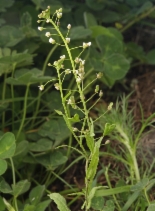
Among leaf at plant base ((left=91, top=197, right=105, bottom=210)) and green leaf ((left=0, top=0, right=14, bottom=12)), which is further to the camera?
green leaf ((left=0, top=0, right=14, bottom=12))

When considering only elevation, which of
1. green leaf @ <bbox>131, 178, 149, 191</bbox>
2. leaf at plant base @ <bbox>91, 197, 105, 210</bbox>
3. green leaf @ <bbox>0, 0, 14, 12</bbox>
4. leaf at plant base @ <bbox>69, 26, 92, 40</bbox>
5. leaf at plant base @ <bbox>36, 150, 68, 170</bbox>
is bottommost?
leaf at plant base @ <bbox>91, 197, 105, 210</bbox>

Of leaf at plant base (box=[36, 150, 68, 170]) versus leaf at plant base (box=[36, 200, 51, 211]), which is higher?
leaf at plant base (box=[36, 150, 68, 170])

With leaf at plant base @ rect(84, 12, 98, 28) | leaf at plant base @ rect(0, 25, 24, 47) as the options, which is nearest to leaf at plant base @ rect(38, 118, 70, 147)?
leaf at plant base @ rect(0, 25, 24, 47)

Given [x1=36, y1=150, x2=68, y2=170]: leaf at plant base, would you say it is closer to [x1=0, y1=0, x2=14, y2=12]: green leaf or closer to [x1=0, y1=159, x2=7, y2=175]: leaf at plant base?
[x1=0, y1=159, x2=7, y2=175]: leaf at plant base

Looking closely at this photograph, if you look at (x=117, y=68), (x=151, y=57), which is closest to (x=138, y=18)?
(x=151, y=57)

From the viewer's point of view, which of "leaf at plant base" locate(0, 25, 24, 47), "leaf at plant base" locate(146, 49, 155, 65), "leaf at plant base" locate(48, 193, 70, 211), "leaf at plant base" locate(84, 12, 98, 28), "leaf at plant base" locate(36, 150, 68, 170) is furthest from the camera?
"leaf at plant base" locate(146, 49, 155, 65)

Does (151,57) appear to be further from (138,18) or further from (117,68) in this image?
(117,68)

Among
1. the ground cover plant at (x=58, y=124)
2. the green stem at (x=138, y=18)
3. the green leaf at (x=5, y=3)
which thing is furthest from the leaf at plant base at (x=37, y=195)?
the green stem at (x=138, y=18)
